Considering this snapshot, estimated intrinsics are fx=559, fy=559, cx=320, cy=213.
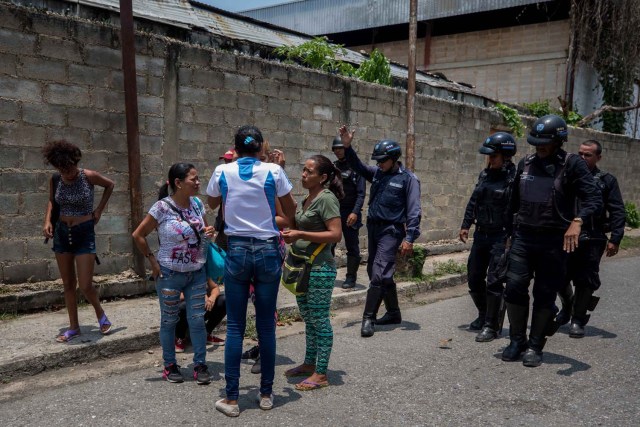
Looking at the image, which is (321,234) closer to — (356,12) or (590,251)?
(590,251)

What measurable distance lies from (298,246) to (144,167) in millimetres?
3162

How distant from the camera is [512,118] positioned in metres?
12.3

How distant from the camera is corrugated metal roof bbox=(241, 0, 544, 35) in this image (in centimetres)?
1864

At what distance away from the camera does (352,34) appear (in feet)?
73.7

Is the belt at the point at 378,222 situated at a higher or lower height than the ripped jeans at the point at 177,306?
higher

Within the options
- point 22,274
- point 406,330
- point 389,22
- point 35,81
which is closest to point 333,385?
point 406,330

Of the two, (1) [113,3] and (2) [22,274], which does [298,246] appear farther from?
(1) [113,3]

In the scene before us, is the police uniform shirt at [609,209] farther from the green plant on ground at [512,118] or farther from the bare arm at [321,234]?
the green plant on ground at [512,118]

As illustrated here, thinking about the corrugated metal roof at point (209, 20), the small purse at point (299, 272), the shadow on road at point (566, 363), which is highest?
the corrugated metal roof at point (209, 20)

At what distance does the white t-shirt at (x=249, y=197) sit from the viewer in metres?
3.54

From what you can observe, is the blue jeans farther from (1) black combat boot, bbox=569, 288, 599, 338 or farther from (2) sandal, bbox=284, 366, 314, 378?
(1) black combat boot, bbox=569, 288, 599, 338

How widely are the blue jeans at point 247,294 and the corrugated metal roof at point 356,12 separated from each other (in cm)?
1660

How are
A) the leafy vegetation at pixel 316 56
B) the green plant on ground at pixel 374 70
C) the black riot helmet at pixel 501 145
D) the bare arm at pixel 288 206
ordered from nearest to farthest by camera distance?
the bare arm at pixel 288 206, the black riot helmet at pixel 501 145, the leafy vegetation at pixel 316 56, the green plant on ground at pixel 374 70

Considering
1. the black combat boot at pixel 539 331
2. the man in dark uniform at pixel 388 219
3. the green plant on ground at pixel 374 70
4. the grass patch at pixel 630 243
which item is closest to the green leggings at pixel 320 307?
the man in dark uniform at pixel 388 219
